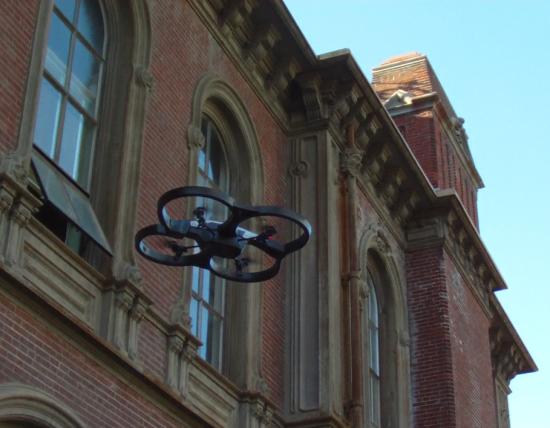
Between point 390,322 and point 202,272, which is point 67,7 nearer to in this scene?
point 202,272

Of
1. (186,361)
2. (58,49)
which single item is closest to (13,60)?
(58,49)

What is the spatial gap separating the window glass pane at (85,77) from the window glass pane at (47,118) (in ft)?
1.39

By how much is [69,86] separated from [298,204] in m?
5.01

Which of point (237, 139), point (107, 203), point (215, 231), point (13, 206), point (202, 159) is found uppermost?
point (237, 139)

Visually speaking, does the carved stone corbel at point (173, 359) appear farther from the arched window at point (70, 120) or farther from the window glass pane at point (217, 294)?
the window glass pane at point (217, 294)

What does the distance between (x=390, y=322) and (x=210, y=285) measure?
5653 mm

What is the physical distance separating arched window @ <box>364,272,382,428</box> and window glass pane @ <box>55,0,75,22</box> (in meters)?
7.02

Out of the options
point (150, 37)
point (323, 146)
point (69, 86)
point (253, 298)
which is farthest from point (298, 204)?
point (69, 86)

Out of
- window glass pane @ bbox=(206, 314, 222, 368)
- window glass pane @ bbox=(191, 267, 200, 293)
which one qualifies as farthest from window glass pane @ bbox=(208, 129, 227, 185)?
window glass pane @ bbox=(206, 314, 222, 368)

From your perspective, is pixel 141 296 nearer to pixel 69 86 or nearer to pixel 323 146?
pixel 69 86

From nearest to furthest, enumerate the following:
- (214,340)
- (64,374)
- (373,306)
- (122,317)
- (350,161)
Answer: (64,374)
(122,317)
(214,340)
(350,161)
(373,306)

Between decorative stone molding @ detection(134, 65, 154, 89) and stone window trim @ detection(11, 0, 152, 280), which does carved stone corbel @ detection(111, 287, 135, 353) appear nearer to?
stone window trim @ detection(11, 0, 152, 280)

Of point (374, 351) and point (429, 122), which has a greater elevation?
point (429, 122)

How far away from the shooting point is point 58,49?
12.0 meters
